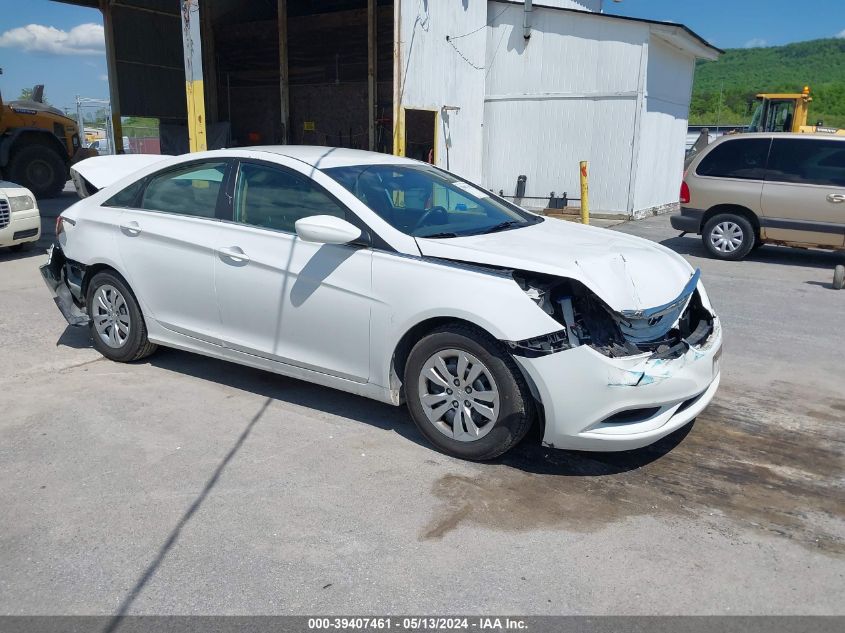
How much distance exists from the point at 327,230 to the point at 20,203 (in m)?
7.06

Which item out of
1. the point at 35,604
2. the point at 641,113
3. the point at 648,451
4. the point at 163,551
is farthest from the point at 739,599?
the point at 641,113

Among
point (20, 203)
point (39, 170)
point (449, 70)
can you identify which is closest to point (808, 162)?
point (449, 70)

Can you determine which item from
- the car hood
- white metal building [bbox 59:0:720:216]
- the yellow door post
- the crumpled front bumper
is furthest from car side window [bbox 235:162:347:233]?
white metal building [bbox 59:0:720:216]

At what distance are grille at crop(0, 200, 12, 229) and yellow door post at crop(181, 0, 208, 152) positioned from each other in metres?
2.43

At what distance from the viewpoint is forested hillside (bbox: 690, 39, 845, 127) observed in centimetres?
6141

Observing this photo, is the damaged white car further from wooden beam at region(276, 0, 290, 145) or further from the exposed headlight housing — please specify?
wooden beam at region(276, 0, 290, 145)

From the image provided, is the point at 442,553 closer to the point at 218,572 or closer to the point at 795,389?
the point at 218,572

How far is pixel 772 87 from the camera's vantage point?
247 feet

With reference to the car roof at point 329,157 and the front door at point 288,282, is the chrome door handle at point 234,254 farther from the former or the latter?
the car roof at point 329,157

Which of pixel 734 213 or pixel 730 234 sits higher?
pixel 734 213

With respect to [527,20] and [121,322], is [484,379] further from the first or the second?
[527,20]

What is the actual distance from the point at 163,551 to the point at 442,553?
1213mm

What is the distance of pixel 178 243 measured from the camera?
4.86 m

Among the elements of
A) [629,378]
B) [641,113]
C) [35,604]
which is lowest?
[35,604]
